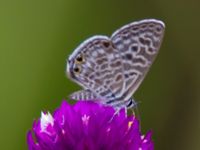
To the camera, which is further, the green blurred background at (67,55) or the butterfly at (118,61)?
the green blurred background at (67,55)

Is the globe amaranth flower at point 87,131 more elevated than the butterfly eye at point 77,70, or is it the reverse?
the butterfly eye at point 77,70

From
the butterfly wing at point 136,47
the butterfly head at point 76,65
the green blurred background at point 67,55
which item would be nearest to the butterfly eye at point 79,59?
the butterfly head at point 76,65

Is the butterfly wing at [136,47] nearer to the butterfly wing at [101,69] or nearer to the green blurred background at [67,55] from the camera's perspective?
the butterfly wing at [101,69]

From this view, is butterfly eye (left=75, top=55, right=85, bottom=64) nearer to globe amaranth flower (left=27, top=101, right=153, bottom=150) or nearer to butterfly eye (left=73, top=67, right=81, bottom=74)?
butterfly eye (left=73, top=67, right=81, bottom=74)

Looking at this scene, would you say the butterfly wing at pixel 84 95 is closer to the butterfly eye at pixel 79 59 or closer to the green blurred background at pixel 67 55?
the butterfly eye at pixel 79 59

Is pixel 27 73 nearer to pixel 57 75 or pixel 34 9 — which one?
pixel 57 75

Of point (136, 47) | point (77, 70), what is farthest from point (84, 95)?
point (136, 47)

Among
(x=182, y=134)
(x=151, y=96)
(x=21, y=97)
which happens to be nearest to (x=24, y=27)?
(x=21, y=97)
